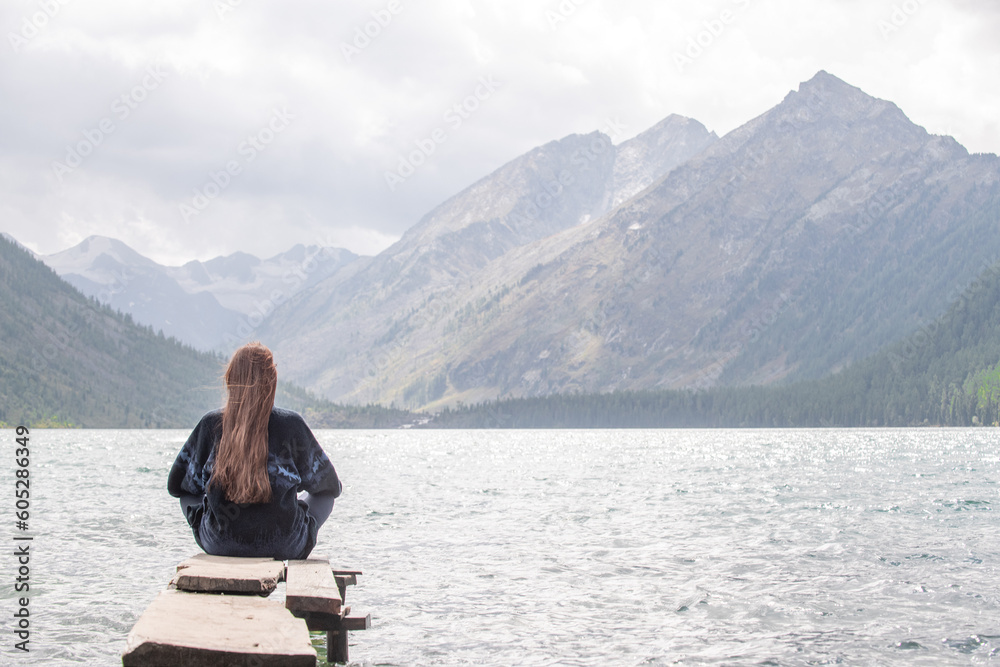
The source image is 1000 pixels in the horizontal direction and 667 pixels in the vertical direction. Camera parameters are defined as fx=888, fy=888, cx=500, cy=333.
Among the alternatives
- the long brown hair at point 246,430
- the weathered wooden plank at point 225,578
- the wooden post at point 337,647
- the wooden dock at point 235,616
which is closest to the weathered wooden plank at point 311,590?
the wooden dock at point 235,616

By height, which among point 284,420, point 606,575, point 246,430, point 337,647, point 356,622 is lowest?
point 606,575

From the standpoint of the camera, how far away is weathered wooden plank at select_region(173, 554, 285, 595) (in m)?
11.1

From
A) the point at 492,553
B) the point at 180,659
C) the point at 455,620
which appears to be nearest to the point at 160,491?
the point at 492,553

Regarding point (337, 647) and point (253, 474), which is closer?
point (253, 474)

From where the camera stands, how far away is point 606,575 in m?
27.5

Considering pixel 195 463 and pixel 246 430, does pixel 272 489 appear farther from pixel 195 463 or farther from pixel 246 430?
pixel 195 463

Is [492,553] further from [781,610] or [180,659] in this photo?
[180,659]

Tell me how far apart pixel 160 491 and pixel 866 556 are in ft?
Answer: 166

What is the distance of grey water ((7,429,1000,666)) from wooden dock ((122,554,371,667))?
6144mm

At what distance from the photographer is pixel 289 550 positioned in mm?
13297

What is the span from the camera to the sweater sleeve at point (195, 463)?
12.6m

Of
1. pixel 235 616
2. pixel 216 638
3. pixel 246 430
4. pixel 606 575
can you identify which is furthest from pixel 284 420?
pixel 606 575

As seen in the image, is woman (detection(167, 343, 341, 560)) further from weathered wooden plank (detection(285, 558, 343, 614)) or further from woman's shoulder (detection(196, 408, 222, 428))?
weathered wooden plank (detection(285, 558, 343, 614))

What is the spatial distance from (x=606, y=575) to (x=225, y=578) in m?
18.4
